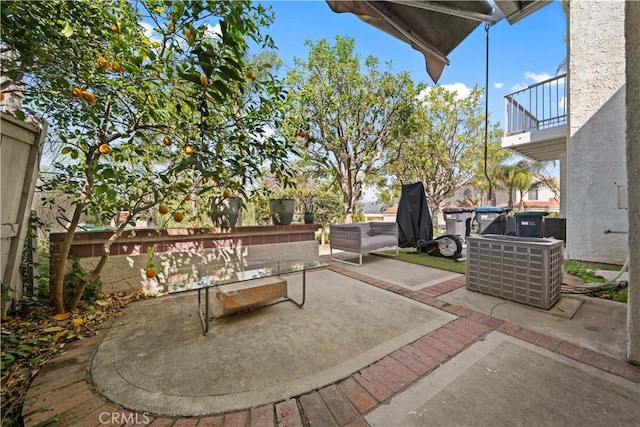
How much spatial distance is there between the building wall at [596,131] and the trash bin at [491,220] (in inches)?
49.8

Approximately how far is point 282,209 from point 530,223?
5465mm

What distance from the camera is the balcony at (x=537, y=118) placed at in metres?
6.16

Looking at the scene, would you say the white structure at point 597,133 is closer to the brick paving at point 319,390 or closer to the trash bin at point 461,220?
the trash bin at point 461,220

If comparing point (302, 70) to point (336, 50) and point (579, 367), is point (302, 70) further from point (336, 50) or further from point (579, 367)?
point (579, 367)

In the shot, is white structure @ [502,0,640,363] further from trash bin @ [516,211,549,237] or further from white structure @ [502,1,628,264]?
trash bin @ [516,211,549,237]

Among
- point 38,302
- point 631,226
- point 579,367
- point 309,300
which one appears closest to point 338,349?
point 309,300

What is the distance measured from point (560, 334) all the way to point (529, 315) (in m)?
0.36

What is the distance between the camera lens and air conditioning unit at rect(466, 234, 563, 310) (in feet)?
8.50

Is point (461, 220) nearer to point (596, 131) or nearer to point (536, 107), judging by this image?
point (596, 131)

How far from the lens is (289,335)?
2.13 m

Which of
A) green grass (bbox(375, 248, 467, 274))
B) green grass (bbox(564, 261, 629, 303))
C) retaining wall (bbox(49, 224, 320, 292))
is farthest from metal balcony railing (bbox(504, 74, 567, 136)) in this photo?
retaining wall (bbox(49, 224, 320, 292))

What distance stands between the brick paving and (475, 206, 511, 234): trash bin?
4568 mm

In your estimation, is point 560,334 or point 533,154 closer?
point 560,334

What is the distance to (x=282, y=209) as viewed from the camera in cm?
445
